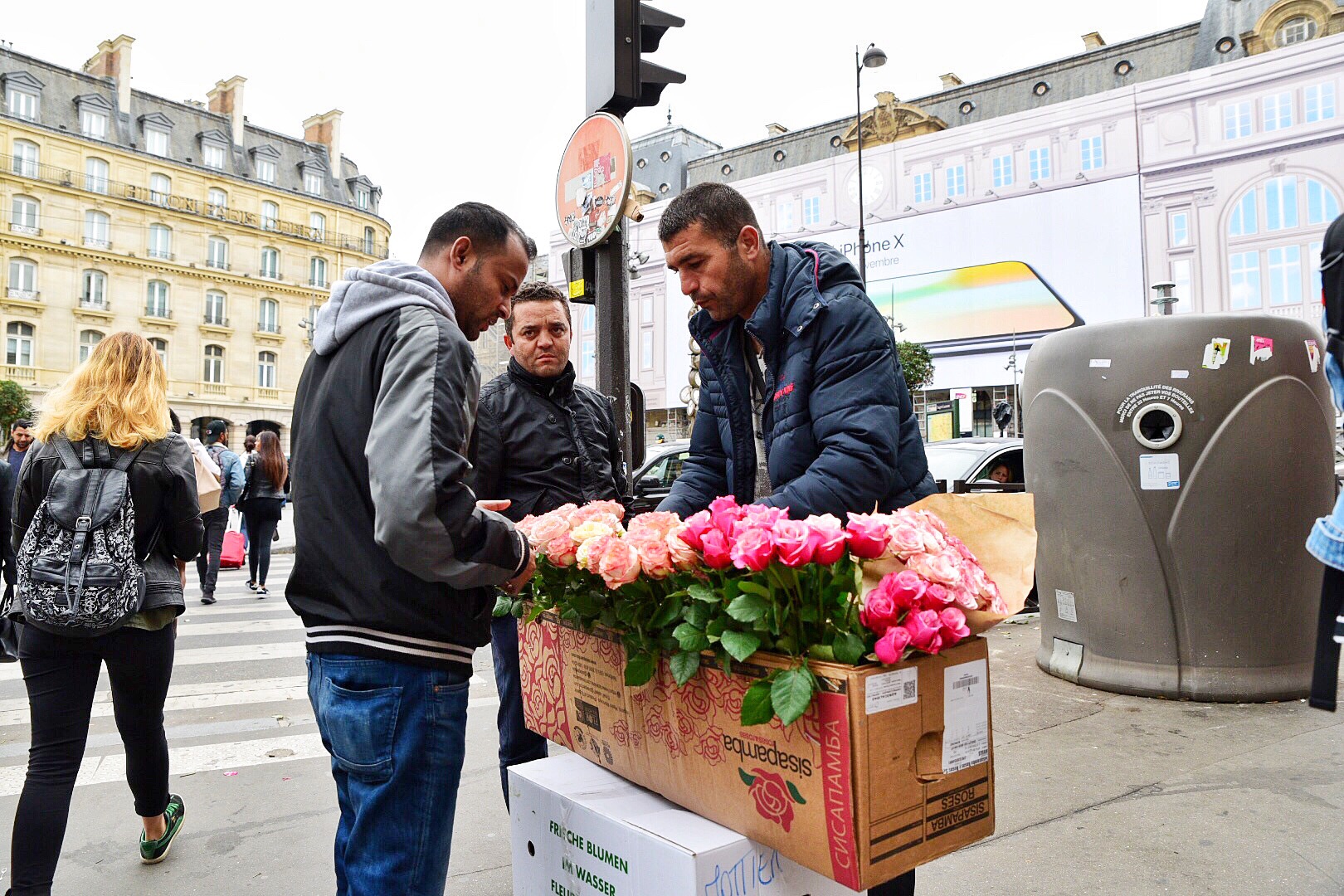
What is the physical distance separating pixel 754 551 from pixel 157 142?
53.6 m

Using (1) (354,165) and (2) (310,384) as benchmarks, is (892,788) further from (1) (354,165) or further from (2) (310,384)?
(1) (354,165)

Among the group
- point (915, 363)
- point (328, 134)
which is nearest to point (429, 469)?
point (915, 363)

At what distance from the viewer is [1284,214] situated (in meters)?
35.1

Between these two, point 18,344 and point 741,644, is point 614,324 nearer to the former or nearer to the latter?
point 741,644

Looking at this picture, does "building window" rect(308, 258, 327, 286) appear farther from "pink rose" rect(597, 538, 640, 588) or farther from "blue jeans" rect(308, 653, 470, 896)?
"pink rose" rect(597, 538, 640, 588)

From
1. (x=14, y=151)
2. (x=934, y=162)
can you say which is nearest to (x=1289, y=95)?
(x=934, y=162)

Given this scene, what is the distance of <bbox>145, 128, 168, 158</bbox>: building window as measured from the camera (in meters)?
45.0

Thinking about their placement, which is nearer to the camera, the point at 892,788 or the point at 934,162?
the point at 892,788

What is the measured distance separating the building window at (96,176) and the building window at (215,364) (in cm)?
864

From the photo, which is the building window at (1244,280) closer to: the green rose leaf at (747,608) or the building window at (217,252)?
the green rose leaf at (747,608)

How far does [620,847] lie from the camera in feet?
5.82

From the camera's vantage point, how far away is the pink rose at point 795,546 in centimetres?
150

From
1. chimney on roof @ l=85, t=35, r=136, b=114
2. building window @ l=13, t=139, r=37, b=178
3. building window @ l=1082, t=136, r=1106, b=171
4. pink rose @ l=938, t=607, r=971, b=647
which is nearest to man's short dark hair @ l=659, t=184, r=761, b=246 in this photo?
pink rose @ l=938, t=607, r=971, b=647

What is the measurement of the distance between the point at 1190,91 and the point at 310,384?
141ft
